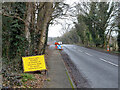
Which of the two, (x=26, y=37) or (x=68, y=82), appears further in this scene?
(x=26, y=37)

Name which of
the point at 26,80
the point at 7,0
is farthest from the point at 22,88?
the point at 7,0

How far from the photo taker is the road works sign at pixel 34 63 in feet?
25.4

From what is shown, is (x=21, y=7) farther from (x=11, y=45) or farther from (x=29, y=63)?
(x=29, y=63)

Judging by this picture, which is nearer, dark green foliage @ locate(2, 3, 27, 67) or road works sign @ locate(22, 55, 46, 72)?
road works sign @ locate(22, 55, 46, 72)

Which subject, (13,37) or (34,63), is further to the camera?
(13,37)

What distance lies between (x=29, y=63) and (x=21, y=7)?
445cm

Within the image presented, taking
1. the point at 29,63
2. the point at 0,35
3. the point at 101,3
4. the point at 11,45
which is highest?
the point at 101,3

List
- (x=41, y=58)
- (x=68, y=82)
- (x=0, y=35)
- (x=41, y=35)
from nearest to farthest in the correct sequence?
(x=68, y=82)
(x=41, y=58)
(x=0, y=35)
(x=41, y=35)

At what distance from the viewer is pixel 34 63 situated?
25.6 ft

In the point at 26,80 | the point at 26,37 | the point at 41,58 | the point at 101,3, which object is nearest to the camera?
the point at 26,80

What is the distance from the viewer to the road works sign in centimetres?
775

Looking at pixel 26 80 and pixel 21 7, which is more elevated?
pixel 21 7

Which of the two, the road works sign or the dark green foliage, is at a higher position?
the dark green foliage

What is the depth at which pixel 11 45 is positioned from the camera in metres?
9.89
